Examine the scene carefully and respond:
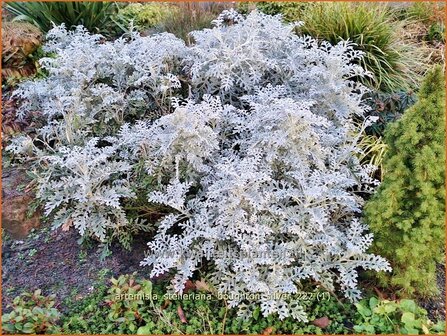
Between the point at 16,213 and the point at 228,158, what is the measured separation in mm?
1477

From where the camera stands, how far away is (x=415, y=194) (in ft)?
9.05

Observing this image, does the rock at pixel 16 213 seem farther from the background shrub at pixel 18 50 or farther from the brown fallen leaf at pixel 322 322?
the brown fallen leaf at pixel 322 322

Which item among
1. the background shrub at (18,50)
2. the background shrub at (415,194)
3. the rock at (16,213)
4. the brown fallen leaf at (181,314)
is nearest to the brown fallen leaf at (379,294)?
the background shrub at (415,194)

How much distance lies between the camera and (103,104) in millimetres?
3568

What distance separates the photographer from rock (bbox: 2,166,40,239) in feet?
11.0

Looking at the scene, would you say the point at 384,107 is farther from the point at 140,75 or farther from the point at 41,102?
the point at 41,102

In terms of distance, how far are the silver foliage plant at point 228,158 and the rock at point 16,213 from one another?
7.6 inches

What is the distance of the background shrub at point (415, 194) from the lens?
Answer: 2.65 metres

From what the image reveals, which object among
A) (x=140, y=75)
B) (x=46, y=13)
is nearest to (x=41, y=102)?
Answer: (x=140, y=75)

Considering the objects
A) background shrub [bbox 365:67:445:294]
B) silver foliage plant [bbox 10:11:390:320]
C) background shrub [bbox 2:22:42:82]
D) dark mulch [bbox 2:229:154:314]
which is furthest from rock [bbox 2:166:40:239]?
background shrub [bbox 365:67:445:294]

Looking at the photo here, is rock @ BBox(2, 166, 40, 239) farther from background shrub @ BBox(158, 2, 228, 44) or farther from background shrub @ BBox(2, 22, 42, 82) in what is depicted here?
background shrub @ BBox(158, 2, 228, 44)

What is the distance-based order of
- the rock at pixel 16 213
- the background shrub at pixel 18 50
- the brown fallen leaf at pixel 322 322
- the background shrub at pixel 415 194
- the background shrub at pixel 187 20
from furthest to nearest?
the background shrub at pixel 187 20 < the background shrub at pixel 18 50 < the rock at pixel 16 213 < the brown fallen leaf at pixel 322 322 < the background shrub at pixel 415 194

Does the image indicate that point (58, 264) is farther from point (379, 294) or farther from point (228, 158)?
point (379, 294)

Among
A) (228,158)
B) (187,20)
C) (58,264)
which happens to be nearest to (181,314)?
(58,264)
